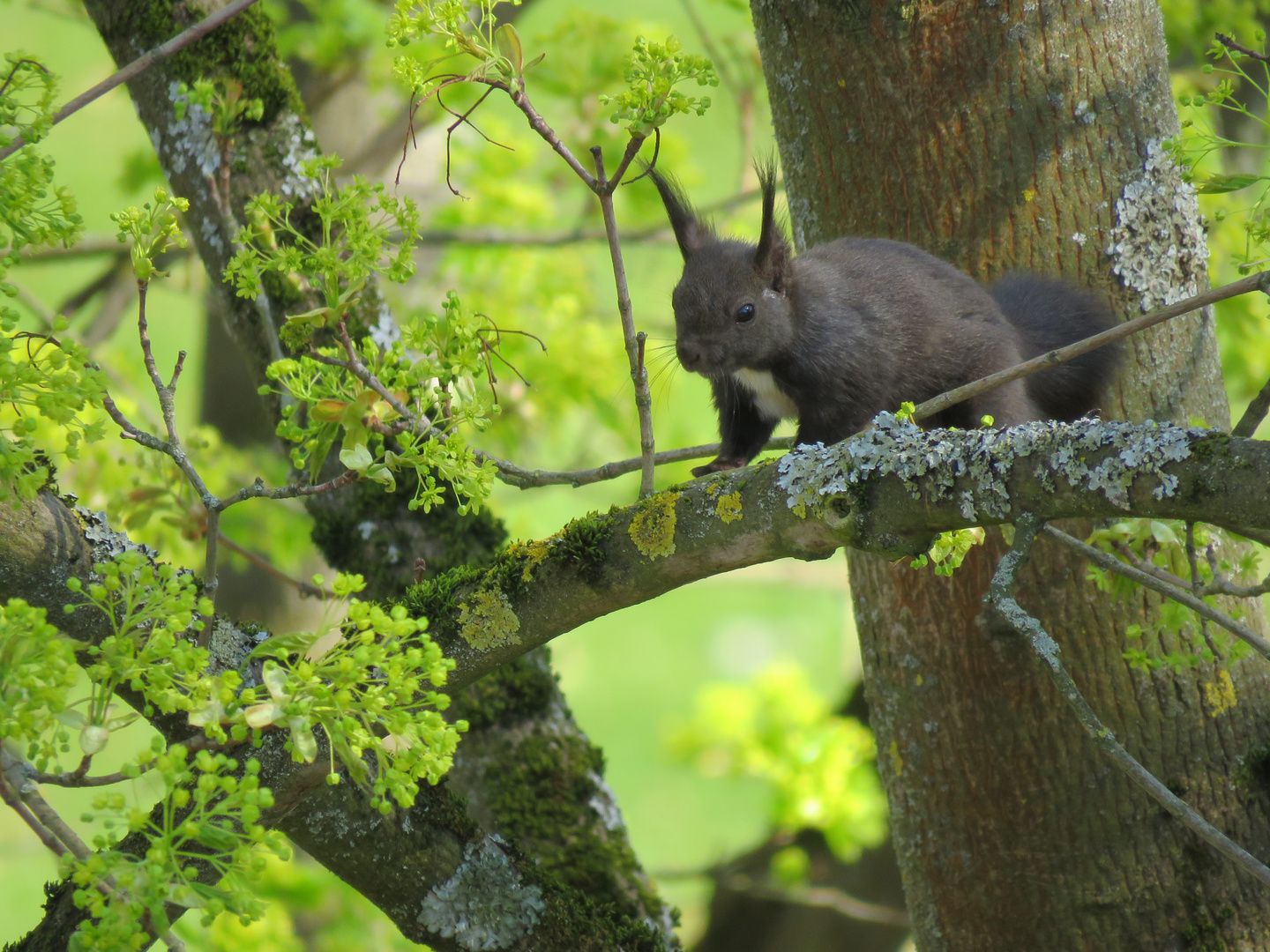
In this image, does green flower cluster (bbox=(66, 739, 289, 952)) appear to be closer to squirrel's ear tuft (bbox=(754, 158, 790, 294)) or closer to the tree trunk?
the tree trunk

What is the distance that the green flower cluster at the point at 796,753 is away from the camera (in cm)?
391

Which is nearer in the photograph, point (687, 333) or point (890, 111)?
point (890, 111)

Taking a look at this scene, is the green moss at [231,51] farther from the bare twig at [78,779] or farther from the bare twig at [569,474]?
the bare twig at [78,779]

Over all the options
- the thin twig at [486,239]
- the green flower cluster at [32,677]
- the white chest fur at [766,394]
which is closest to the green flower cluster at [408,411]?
the green flower cluster at [32,677]

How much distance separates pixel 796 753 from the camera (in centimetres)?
418

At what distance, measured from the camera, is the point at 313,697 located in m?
1.12

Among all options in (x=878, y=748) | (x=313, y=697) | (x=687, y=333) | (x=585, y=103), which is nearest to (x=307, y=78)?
(x=585, y=103)

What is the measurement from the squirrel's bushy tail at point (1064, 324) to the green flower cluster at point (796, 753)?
6.25 ft

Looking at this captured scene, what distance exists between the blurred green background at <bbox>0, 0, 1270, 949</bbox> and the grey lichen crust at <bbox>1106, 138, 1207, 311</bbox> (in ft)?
2.44

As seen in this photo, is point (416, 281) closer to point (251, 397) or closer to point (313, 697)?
point (251, 397)

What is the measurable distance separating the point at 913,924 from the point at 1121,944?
40 cm

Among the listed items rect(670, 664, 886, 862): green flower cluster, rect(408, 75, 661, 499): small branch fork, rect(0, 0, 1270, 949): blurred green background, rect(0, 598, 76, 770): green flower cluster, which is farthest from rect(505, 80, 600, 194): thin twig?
rect(670, 664, 886, 862): green flower cluster

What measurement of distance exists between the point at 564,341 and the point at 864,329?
2.78 m

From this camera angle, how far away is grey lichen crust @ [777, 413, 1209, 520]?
1191mm
